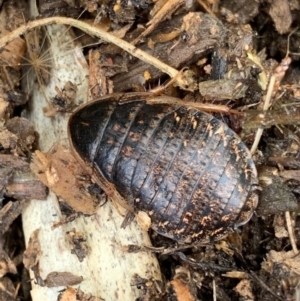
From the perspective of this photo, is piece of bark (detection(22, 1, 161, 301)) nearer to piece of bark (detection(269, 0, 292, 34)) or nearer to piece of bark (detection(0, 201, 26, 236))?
piece of bark (detection(0, 201, 26, 236))

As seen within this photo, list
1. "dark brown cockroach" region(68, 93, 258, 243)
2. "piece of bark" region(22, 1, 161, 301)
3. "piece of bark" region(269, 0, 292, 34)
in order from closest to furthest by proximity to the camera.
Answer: "dark brown cockroach" region(68, 93, 258, 243)
"piece of bark" region(22, 1, 161, 301)
"piece of bark" region(269, 0, 292, 34)

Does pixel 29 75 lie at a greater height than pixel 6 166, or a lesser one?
greater

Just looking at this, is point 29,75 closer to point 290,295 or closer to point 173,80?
Answer: point 173,80

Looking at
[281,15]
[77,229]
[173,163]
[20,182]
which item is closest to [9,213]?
[20,182]

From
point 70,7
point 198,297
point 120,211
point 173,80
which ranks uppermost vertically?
point 70,7

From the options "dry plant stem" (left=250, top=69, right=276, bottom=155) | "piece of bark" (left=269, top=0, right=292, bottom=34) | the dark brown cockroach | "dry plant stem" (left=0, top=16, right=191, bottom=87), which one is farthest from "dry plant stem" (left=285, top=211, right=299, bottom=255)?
"piece of bark" (left=269, top=0, right=292, bottom=34)

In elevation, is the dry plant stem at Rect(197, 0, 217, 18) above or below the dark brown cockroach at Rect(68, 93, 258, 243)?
above

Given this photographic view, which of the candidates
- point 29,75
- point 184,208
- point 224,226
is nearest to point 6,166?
point 29,75
